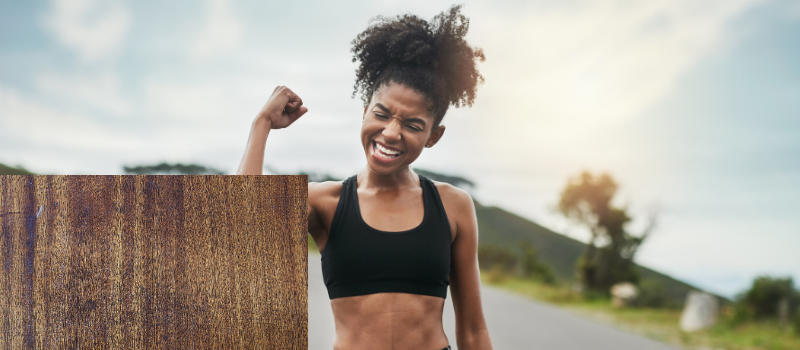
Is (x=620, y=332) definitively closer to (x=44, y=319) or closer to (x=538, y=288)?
(x=538, y=288)

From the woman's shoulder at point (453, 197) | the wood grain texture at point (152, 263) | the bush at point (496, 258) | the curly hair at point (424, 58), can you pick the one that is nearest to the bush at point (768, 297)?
the bush at point (496, 258)

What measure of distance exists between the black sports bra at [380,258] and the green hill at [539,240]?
35.6 ft

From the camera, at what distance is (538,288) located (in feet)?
38.8

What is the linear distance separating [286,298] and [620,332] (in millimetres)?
7564

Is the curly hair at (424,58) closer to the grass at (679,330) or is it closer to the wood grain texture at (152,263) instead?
the wood grain texture at (152,263)

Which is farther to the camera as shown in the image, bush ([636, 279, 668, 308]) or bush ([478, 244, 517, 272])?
bush ([478, 244, 517, 272])

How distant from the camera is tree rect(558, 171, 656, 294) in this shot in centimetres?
1217

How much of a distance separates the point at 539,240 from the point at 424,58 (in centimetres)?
1445

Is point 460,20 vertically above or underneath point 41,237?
above

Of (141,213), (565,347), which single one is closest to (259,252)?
(141,213)

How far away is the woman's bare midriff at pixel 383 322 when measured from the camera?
154cm

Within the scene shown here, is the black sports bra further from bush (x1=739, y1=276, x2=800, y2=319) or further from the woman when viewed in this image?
bush (x1=739, y1=276, x2=800, y2=319)

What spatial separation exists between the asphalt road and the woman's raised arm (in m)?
4.55

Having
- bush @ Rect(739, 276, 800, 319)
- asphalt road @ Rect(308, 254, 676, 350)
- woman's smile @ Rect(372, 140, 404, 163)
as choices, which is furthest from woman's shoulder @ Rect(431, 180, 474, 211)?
bush @ Rect(739, 276, 800, 319)
